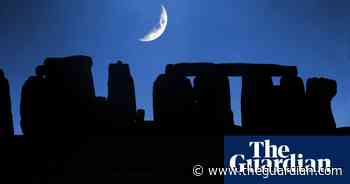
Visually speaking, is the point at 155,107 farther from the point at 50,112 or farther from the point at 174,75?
the point at 50,112

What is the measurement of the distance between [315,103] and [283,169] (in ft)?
58.7

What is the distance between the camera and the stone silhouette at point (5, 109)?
33281 millimetres

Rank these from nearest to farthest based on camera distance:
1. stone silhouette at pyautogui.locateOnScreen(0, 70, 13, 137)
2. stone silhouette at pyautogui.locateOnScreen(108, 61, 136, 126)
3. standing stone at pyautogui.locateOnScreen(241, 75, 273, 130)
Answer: stone silhouette at pyautogui.locateOnScreen(0, 70, 13, 137), stone silhouette at pyautogui.locateOnScreen(108, 61, 136, 126), standing stone at pyautogui.locateOnScreen(241, 75, 273, 130)

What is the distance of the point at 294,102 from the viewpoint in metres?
39.5

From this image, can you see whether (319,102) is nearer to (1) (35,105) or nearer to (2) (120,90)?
(2) (120,90)

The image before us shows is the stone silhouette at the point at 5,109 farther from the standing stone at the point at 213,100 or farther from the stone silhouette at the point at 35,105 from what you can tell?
the standing stone at the point at 213,100

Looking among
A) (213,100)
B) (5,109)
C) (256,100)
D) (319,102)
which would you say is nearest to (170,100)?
(213,100)

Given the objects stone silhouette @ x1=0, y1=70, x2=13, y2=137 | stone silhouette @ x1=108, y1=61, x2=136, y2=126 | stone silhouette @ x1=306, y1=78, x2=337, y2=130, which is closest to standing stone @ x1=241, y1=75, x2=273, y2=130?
stone silhouette @ x1=306, y1=78, x2=337, y2=130

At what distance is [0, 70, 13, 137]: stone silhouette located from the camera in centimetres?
3328

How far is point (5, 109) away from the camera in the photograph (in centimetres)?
3372

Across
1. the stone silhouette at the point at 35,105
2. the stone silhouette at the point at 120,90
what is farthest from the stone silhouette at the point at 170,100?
the stone silhouette at the point at 35,105

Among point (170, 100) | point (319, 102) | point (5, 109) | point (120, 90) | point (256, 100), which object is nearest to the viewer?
point (5, 109)

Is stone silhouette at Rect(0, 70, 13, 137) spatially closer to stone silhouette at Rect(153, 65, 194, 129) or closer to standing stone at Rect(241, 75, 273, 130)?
stone silhouette at Rect(153, 65, 194, 129)

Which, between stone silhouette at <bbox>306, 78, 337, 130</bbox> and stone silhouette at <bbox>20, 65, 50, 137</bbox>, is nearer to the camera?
stone silhouette at <bbox>20, 65, 50, 137</bbox>
